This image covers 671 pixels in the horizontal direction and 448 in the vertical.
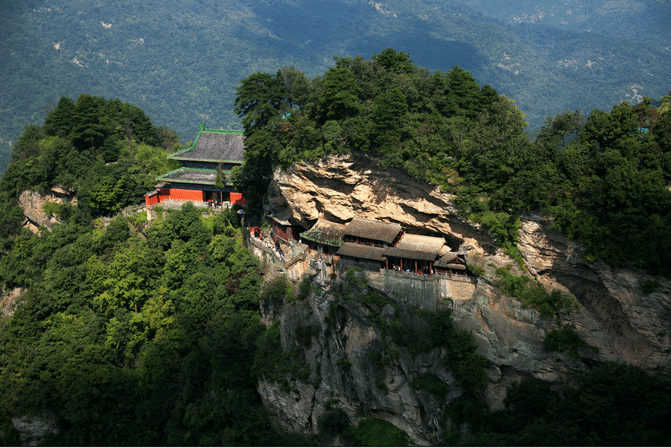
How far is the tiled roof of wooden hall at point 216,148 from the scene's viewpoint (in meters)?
50.4

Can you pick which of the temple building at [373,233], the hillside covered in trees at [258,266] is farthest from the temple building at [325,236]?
the hillside covered in trees at [258,266]

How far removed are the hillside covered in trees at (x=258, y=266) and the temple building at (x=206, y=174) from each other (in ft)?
8.23

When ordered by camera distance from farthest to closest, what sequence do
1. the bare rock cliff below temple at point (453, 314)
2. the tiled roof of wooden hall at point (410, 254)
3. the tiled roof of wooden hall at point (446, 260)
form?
the tiled roof of wooden hall at point (410, 254) → the tiled roof of wooden hall at point (446, 260) → the bare rock cliff below temple at point (453, 314)

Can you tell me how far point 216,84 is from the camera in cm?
15412

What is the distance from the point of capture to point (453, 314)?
101ft

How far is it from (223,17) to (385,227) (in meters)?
183

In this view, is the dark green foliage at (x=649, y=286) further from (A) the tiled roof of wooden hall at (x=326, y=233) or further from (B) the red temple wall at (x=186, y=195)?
(B) the red temple wall at (x=186, y=195)

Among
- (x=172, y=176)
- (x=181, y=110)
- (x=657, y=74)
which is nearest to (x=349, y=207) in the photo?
(x=172, y=176)

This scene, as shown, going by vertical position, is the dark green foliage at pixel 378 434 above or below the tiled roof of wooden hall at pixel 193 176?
below

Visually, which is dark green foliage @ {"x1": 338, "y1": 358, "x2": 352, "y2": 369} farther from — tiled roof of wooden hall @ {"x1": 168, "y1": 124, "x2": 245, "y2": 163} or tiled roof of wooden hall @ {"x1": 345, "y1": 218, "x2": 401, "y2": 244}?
tiled roof of wooden hall @ {"x1": 168, "y1": 124, "x2": 245, "y2": 163}

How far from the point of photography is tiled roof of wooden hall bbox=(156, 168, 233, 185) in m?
49.1

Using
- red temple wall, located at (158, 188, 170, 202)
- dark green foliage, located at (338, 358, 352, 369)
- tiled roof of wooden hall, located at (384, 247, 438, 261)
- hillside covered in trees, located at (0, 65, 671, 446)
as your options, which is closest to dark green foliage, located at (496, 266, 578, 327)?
hillside covered in trees, located at (0, 65, 671, 446)

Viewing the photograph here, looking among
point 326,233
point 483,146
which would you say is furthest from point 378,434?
point 483,146

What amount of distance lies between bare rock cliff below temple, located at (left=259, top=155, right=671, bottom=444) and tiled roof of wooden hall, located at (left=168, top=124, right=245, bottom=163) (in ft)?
43.2
